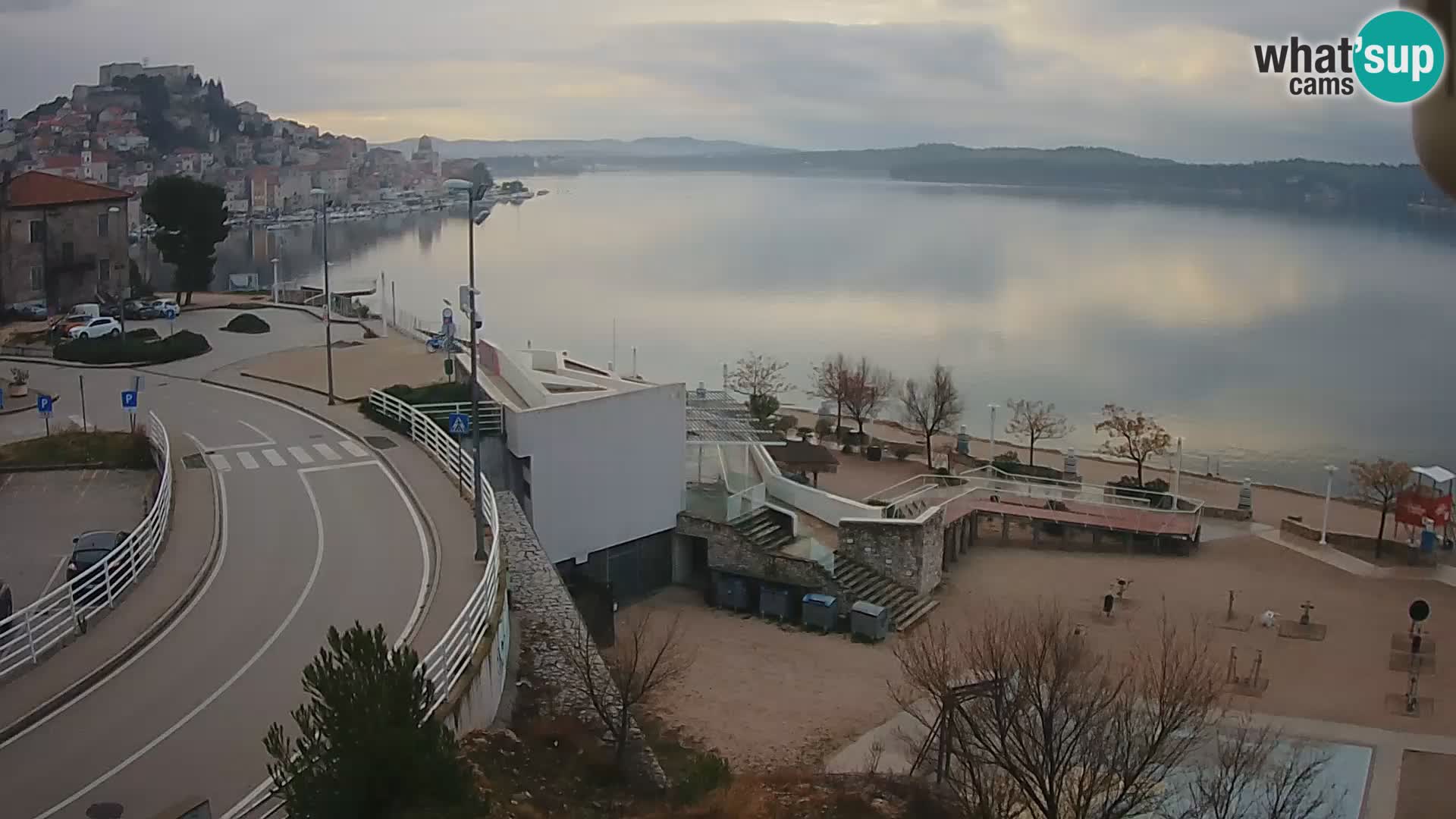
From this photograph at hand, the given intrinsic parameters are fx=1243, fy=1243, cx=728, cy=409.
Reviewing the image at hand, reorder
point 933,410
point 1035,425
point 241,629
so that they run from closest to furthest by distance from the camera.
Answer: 1. point 241,629
2. point 1035,425
3. point 933,410

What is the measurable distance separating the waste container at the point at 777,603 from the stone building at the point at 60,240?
33.2 meters

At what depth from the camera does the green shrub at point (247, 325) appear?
4050 cm

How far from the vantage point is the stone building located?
45312 millimetres

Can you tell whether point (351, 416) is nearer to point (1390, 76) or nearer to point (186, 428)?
point (186, 428)

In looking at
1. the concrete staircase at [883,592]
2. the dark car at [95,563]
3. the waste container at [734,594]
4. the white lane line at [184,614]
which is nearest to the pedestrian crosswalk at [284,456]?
the white lane line at [184,614]

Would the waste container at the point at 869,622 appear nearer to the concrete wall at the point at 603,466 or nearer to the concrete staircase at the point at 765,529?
the concrete staircase at the point at 765,529

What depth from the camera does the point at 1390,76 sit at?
172 inches

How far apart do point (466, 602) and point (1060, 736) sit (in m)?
7.29

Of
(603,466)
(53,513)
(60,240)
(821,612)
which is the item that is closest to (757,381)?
(60,240)

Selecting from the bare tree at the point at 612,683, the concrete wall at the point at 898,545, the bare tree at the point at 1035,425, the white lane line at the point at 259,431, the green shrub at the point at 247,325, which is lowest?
the bare tree at the point at 1035,425

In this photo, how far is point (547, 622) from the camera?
17094 millimetres

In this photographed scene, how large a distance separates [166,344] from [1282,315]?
76155 mm

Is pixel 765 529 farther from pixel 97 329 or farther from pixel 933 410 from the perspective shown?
pixel 97 329

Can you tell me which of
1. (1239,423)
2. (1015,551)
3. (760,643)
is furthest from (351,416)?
(1239,423)
